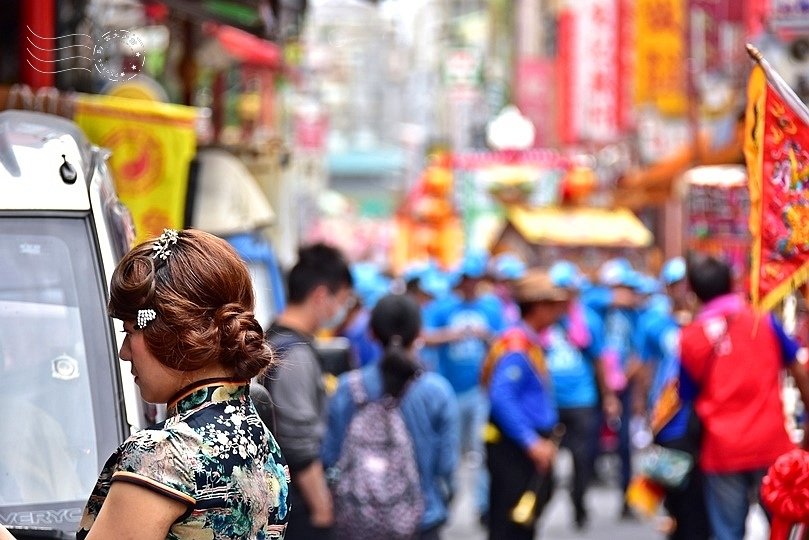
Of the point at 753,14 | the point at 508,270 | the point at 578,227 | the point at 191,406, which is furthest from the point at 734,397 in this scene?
the point at 578,227

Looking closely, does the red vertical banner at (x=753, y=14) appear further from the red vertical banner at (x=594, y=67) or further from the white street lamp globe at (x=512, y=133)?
the white street lamp globe at (x=512, y=133)

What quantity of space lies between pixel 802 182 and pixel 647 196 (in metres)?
23.2

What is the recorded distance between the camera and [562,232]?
2300 centimetres

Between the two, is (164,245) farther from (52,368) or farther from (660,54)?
(660,54)

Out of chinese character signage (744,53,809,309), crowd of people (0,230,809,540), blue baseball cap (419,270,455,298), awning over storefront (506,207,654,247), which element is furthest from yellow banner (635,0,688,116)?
chinese character signage (744,53,809,309)

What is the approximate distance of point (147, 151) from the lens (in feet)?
25.7

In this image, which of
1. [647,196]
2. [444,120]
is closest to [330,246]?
[647,196]

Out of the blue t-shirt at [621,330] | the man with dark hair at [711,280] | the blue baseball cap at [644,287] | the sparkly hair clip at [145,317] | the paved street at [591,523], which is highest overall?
the sparkly hair clip at [145,317]

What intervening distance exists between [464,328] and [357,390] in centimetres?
672

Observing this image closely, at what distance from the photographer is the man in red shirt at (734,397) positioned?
758 centimetres

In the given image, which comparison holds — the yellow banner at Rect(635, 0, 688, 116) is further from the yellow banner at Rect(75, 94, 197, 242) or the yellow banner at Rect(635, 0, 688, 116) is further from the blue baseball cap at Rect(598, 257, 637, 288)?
A: the yellow banner at Rect(75, 94, 197, 242)

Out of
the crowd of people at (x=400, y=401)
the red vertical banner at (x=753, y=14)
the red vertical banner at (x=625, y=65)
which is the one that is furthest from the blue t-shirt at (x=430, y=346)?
the red vertical banner at (x=625, y=65)

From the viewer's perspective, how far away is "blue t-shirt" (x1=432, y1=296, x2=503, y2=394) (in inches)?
532

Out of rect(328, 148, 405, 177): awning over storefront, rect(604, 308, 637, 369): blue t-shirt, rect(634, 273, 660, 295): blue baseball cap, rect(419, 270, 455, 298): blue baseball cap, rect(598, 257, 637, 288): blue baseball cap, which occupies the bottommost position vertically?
rect(328, 148, 405, 177): awning over storefront
